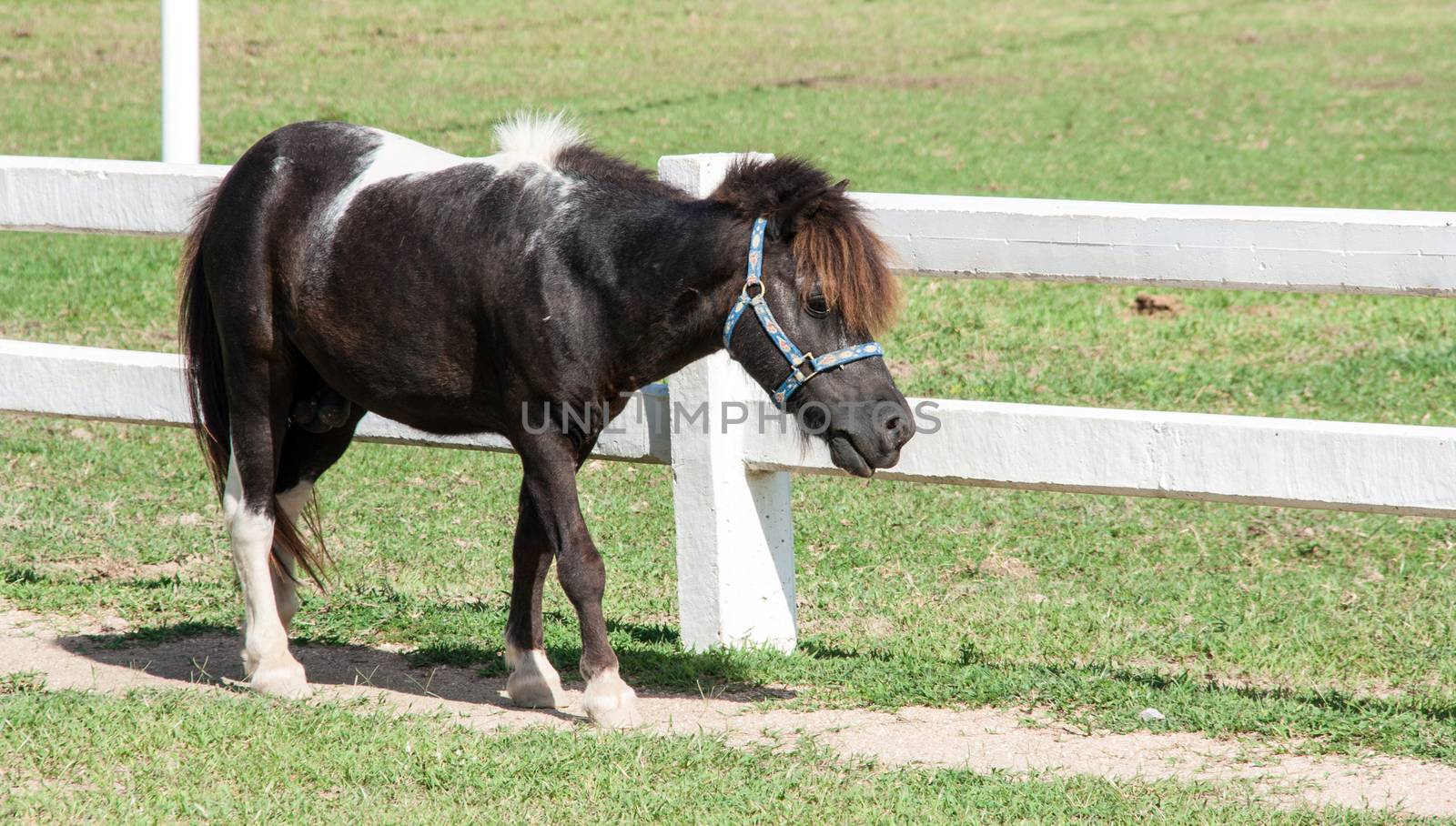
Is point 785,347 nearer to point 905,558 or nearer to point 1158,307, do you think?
point 905,558

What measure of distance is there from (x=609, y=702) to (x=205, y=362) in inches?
67.4

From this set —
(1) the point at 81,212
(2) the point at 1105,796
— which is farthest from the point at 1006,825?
(1) the point at 81,212

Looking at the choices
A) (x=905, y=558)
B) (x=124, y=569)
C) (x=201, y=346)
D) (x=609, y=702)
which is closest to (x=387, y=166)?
(x=201, y=346)

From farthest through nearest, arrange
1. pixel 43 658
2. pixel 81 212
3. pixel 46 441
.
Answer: pixel 46 441
pixel 81 212
pixel 43 658

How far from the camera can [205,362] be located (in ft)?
16.3

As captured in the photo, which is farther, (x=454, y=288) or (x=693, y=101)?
(x=693, y=101)

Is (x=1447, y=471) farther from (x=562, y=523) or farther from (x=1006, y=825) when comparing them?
(x=562, y=523)

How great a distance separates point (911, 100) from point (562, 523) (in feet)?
48.5

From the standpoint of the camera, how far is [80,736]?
422 cm

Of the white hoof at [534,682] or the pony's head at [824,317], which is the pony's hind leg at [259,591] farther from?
the pony's head at [824,317]

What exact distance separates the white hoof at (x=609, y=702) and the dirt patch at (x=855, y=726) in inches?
3.3

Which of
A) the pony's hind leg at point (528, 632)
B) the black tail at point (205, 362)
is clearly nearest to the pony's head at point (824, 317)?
the pony's hind leg at point (528, 632)

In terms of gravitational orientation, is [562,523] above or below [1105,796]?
above

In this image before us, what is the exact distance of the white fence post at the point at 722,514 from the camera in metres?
4.98
